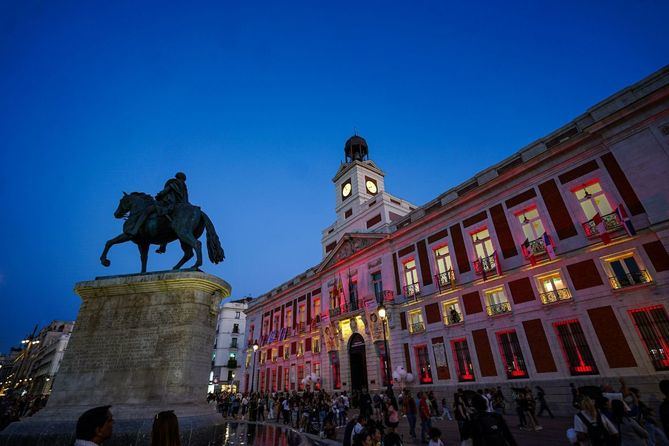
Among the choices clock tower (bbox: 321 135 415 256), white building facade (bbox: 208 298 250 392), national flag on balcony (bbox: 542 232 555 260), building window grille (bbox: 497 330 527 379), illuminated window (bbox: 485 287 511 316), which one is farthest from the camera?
white building facade (bbox: 208 298 250 392)

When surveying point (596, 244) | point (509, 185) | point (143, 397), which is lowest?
point (143, 397)

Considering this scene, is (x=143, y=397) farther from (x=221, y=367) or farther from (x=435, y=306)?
(x=221, y=367)

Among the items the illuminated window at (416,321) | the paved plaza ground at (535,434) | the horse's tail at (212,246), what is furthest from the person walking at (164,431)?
the illuminated window at (416,321)

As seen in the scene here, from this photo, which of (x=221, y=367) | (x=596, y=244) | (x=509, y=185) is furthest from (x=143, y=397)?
(x=221, y=367)

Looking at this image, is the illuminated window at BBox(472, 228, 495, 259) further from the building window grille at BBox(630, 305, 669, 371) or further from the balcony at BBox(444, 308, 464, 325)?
the building window grille at BBox(630, 305, 669, 371)

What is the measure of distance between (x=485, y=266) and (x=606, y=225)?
6.33 metres

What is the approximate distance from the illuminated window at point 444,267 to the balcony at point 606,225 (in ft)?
25.7

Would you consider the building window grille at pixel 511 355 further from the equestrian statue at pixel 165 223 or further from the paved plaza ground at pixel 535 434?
the equestrian statue at pixel 165 223

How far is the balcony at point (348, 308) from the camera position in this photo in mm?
27266

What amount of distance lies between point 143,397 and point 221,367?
5253 cm

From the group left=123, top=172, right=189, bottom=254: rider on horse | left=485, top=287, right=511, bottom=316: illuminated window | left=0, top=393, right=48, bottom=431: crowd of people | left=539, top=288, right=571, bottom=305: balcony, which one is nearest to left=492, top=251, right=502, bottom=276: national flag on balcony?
left=485, top=287, right=511, bottom=316: illuminated window

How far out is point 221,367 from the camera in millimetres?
52219

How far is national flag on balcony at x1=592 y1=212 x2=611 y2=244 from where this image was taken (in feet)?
48.5

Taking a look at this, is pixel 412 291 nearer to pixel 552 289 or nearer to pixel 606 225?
pixel 552 289
